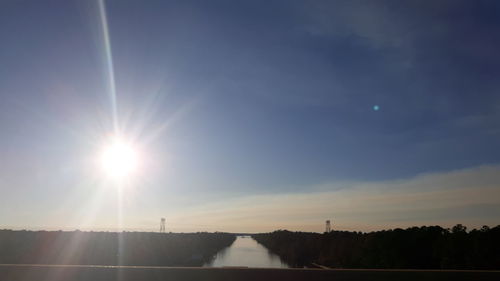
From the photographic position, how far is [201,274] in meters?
4.32

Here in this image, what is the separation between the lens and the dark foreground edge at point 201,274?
14.1ft

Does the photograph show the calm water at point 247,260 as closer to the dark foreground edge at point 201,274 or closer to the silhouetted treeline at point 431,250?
the silhouetted treeline at point 431,250

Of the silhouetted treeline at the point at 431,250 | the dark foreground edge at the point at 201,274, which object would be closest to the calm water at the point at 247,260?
the silhouetted treeline at the point at 431,250

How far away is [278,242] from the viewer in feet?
436

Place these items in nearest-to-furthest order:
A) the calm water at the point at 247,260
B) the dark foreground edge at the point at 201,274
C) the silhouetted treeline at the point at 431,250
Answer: the dark foreground edge at the point at 201,274
the silhouetted treeline at the point at 431,250
the calm water at the point at 247,260

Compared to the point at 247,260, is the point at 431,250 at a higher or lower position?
higher

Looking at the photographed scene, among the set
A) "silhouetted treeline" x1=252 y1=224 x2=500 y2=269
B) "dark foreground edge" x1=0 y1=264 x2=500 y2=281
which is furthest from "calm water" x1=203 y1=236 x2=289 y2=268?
"dark foreground edge" x1=0 y1=264 x2=500 y2=281

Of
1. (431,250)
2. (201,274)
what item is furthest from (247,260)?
(201,274)

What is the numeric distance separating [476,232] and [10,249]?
5605 centimetres

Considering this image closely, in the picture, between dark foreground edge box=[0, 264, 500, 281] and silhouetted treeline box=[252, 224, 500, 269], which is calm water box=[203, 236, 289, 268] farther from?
dark foreground edge box=[0, 264, 500, 281]

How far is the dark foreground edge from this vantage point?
4301 millimetres

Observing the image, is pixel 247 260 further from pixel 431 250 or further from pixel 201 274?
pixel 201 274

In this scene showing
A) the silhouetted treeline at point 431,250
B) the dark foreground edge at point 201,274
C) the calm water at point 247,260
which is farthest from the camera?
the calm water at point 247,260

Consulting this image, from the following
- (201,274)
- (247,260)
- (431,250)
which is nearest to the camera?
(201,274)
